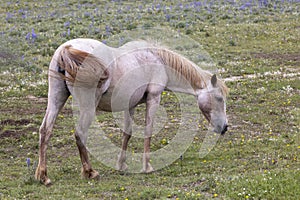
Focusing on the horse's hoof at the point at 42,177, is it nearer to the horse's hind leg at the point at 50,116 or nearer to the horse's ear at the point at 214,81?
the horse's hind leg at the point at 50,116

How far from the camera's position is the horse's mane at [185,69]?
408 inches

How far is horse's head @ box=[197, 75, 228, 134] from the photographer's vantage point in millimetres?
10602

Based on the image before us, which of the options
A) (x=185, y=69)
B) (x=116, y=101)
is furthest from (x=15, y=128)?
(x=185, y=69)

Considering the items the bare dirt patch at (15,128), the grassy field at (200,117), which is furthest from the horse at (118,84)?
the bare dirt patch at (15,128)

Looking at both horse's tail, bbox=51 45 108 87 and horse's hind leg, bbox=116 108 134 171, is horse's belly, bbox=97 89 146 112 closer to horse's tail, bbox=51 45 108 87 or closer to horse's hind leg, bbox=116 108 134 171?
horse's hind leg, bbox=116 108 134 171

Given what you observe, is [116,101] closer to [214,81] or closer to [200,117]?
[214,81]

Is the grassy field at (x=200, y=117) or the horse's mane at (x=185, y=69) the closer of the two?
the grassy field at (x=200, y=117)

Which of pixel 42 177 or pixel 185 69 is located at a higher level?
pixel 185 69

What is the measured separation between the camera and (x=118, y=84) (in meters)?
9.59

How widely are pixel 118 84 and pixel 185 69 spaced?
1.56 meters

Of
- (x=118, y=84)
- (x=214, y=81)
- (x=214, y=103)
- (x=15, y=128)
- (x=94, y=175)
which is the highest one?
(x=118, y=84)

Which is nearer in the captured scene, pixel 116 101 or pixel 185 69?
pixel 116 101

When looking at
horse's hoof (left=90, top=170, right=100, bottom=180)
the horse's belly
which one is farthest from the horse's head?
horse's hoof (left=90, top=170, right=100, bottom=180)

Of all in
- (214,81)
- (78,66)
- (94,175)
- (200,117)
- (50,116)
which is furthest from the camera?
(200,117)
